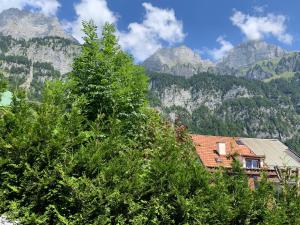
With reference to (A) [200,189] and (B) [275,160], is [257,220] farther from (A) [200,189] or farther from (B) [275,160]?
(B) [275,160]

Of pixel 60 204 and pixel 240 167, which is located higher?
pixel 240 167

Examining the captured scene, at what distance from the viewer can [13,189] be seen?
1719cm

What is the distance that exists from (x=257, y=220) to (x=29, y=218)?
11046mm

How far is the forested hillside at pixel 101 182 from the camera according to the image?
1742 cm

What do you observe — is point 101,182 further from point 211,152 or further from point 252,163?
point 252,163

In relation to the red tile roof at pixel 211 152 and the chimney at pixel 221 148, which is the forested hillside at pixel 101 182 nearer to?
the red tile roof at pixel 211 152

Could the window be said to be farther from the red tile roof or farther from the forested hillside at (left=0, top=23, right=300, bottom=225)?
the forested hillside at (left=0, top=23, right=300, bottom=225)

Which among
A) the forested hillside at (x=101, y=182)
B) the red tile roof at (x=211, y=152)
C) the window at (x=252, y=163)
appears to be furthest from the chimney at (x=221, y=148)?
the forested hillside at (x=101, y=182)

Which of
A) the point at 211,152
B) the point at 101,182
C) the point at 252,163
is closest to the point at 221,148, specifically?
the point at 211,152

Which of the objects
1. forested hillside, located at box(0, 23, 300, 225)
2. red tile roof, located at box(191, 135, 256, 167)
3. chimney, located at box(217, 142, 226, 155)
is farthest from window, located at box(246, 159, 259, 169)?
forested hillside, located at box(0, 23, 300, 225)

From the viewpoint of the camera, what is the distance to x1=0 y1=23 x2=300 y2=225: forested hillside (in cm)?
1742

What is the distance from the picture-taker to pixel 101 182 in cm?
1797

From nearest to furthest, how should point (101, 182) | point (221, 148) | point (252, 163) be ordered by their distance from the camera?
point (101, 182) < point (221, 148) < point (252, 163)

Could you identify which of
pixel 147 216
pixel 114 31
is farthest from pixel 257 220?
pixel 114 31
